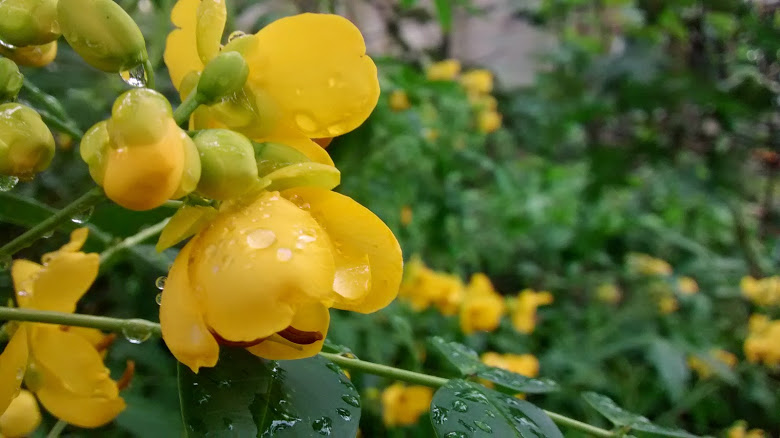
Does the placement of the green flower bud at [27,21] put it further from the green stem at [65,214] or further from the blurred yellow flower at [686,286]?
the blurred yellow flower at [686,286]

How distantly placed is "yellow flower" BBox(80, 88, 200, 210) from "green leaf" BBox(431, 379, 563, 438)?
17 centimetres

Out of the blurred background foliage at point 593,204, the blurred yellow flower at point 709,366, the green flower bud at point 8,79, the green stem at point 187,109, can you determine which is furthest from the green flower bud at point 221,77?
the blurred yellow flower at point 709,366

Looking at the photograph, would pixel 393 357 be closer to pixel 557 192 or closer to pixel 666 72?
pixel 666 72

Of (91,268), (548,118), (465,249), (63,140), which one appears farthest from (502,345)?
(91,268)

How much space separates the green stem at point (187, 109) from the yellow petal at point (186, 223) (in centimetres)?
4

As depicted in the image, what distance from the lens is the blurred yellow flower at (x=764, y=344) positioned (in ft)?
4.60

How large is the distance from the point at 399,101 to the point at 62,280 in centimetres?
106

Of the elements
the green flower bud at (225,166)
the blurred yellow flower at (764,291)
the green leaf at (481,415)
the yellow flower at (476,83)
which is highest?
the green flower bud at (225,166)

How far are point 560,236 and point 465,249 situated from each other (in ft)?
1.37

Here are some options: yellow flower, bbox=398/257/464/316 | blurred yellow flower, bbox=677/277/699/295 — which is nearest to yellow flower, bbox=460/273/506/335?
yellow flower, bbox=398/257/464/316

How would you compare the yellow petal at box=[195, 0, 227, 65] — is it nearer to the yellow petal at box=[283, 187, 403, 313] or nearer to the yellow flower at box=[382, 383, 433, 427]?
the yellow petal at box=[283, 187, 403, 313]

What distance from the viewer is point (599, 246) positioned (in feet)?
6.08

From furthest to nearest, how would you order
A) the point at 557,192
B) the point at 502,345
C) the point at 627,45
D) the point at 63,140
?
the point at 557,192
the point at 627,45
the point at 502,345
the point at 63,140

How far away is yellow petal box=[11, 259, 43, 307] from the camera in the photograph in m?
0.36
